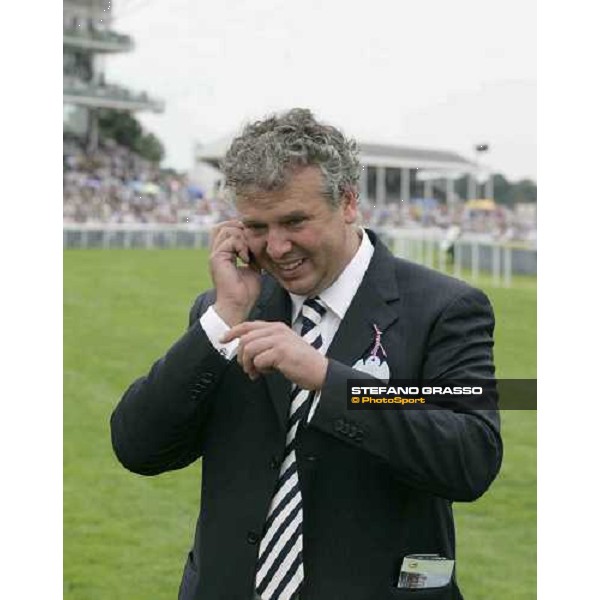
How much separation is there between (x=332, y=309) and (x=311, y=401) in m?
0.14

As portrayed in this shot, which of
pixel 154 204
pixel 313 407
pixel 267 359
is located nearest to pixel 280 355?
pixel 267 359

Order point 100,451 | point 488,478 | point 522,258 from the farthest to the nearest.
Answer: point 522,258 < point 100,451 < point 488,478

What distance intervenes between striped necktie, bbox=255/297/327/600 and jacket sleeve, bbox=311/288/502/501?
115 millimetres

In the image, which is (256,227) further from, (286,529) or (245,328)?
(286,529)

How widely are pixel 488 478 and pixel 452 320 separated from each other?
23cm

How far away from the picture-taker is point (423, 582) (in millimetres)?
1707

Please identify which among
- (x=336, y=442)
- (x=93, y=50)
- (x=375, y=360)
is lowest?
(x=336, y=442)

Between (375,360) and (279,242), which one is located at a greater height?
(279,242)

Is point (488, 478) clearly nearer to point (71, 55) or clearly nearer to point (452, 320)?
point (452, 320)

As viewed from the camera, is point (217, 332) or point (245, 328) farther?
point (217, 332)

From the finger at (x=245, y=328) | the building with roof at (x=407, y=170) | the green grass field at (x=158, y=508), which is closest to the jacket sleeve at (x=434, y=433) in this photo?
the finger at (x=245, y=328)

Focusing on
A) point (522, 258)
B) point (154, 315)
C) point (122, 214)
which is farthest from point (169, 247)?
point (522, 258)

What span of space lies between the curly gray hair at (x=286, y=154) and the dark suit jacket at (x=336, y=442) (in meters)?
0.17

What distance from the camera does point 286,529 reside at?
174cm
